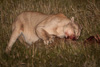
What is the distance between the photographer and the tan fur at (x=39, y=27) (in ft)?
16.2

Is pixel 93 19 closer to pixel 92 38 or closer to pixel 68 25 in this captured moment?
pixel 92 38

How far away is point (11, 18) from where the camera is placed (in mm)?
6859

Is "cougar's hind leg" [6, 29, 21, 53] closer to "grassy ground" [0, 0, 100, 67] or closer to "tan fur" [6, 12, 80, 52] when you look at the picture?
"tan fur" [6, 12, 80, 52]

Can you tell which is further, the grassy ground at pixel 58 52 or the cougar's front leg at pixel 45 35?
the cougar's front leg at pixel 45 35

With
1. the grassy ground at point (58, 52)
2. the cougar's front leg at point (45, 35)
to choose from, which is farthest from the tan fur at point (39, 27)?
the grassy ground at point (58, 52)

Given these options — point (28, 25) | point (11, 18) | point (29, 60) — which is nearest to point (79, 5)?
point (11, 18)

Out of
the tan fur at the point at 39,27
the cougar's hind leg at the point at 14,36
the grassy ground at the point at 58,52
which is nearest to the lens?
the grassy ground at the point at 58,52

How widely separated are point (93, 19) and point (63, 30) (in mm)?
2089

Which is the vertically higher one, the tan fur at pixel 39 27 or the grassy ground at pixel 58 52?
the tan fur at pixel 39 27

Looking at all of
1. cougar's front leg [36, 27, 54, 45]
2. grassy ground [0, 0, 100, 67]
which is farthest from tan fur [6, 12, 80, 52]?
grassy ground [0, 0, 100, 67]

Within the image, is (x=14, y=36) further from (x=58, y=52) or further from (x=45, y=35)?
(x=58, y=52)

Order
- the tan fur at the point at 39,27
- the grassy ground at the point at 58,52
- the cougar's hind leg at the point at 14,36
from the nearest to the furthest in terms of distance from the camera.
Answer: the grassy ground at the point at 58,52 < the tan fur at the point at 39,27 < the cougar's hind leg at the point at 14,36

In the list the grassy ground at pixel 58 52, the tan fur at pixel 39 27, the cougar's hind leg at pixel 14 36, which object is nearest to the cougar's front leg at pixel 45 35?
the tan fur at pixel 39 27

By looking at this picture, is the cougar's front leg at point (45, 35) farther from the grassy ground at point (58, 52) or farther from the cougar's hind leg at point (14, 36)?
the cougar's hind leg at point (14, 36)
